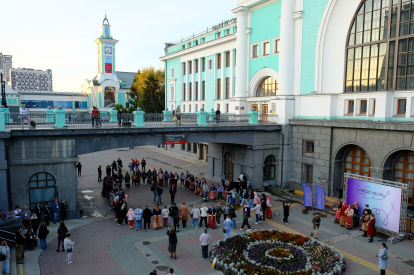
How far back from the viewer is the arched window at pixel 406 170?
18000 millimetres

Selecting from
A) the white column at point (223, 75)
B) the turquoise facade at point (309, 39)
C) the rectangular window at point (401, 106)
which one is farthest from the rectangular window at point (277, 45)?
the white column at point (223, 75)

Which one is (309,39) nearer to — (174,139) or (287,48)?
(287,48)

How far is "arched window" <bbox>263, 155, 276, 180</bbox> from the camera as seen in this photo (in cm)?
2568

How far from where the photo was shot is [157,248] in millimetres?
14180

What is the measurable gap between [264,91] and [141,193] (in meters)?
14.4

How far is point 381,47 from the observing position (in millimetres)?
19562

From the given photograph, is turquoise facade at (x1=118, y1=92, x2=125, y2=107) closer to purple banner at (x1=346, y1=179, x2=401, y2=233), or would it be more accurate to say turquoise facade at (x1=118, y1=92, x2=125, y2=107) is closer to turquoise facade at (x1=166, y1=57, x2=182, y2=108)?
turquoise facade at (x1=166, y1=57, x2=182, y2=108)

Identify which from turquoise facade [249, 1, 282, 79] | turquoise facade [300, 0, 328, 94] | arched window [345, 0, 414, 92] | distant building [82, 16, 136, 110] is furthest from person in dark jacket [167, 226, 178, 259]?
distant building [82, 16, 136, 110]

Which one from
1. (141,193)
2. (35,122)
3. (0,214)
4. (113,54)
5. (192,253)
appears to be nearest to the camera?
(192,253)

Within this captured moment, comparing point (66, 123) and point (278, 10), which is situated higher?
point (278, 10)

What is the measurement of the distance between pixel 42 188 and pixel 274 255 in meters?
12.9

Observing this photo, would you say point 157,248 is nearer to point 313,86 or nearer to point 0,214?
point 0,214

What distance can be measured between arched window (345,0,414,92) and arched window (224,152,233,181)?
419 inches

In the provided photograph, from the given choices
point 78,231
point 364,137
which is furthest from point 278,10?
point 78,231
